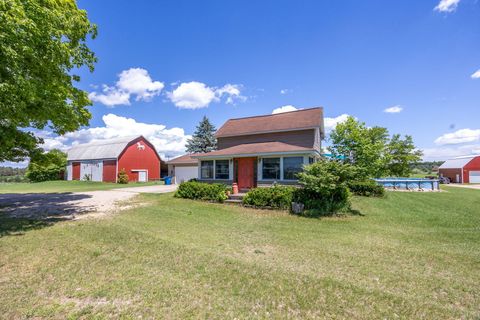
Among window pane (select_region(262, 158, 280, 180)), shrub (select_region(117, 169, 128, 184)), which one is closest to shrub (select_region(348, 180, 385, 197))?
window pane (select_region(262, 158, 280, 180))

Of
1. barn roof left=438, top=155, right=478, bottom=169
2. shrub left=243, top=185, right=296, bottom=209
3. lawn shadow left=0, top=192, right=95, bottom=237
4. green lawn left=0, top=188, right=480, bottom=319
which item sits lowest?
green lawn left=0, top=188, right=480, bottom=319

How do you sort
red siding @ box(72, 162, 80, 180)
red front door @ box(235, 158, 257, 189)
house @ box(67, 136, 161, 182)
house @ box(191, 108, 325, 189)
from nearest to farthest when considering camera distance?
house @ box(191, 108, 325, 189) → red front door @ box(235, 158, 257, 189) → house @ box(67, 136, 161, 182) → red siding @ box(72, 162, 80, 180)

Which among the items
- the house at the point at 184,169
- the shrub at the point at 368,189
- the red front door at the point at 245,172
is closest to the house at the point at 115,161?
the house at the point at 184,169

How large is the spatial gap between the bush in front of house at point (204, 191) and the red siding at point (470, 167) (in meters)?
44.3

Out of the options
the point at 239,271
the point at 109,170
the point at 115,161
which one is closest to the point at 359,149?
the point at 239,271

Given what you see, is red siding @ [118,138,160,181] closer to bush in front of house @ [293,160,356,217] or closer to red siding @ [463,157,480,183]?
bush in front of house @ [293,160,356,217]

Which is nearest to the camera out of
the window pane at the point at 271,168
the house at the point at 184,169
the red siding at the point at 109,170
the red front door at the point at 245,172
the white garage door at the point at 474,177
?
the window pane at the point at 271,168

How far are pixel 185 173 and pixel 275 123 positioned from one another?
14.4 metres

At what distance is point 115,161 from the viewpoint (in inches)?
1105

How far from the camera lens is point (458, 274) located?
4.43 meters

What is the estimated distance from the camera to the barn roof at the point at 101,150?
94.8 ft

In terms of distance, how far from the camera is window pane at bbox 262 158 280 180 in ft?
44.9

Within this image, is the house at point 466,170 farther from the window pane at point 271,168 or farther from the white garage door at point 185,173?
the white garage door at point 185,173

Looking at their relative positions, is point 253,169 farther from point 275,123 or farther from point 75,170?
point 75,170
